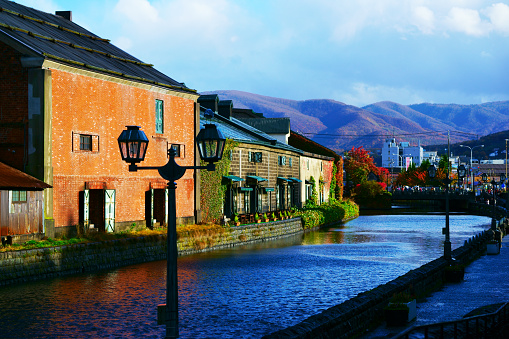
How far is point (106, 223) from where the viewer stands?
110ft

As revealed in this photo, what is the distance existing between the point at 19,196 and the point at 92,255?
3.77 metres

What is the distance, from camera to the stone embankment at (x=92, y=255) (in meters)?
23.7

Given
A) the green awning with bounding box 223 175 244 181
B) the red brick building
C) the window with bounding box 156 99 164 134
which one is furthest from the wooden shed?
the green awning with bounding box 223 175 244 181

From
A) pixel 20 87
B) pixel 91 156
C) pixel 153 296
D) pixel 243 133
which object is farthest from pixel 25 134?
pixel 243 133

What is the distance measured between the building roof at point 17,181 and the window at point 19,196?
37 cm

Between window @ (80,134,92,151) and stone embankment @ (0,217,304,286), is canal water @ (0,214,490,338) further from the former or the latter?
window @ (80,134,92,151)

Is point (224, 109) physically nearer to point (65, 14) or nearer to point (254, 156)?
point (254, 156)

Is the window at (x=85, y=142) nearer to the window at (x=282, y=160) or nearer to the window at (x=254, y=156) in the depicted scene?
the window at (x=254, y=156)

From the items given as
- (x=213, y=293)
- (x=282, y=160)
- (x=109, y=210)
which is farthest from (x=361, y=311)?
(x=282, y=160)

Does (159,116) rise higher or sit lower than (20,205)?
higher

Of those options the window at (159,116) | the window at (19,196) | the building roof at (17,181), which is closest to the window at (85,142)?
the building roof at (17,181)

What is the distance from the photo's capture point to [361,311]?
15.1 meters

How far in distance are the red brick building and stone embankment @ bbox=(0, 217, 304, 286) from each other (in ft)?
9.30

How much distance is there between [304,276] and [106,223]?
11.6 meters
